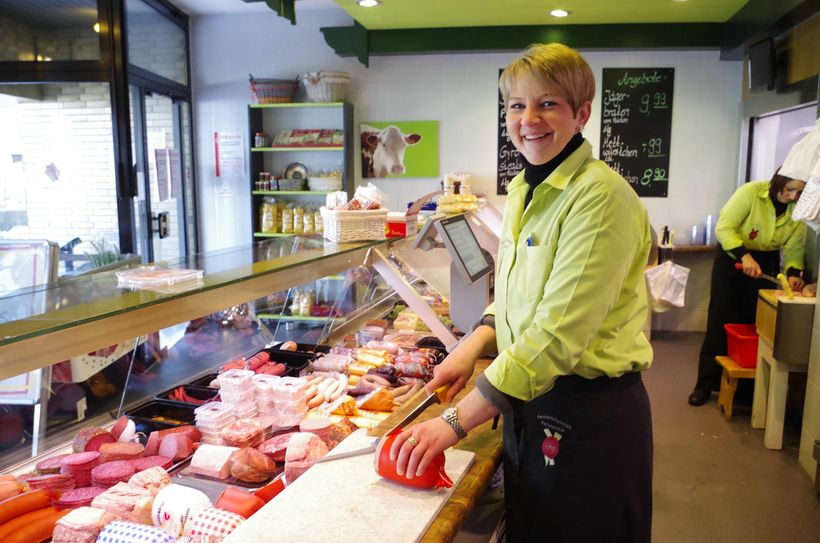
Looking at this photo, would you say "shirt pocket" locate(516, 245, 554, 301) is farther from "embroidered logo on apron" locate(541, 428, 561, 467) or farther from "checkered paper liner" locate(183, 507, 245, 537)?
"checkered paper liner" locate(183, 507, 245, 537)

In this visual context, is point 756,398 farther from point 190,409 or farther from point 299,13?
point 299,13

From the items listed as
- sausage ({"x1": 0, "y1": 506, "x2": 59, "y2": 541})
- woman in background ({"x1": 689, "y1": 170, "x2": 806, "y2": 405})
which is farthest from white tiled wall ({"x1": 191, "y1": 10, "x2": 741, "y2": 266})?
sausage ({"x1": 0, "y1": 506, "x2": 59, "y2": 541})

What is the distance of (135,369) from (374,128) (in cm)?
532

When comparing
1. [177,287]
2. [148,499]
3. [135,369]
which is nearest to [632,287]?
[177,287]

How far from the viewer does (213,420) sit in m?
1.80

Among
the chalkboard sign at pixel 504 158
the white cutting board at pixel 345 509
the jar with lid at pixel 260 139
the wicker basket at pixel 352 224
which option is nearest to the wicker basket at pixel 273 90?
the jar with lid at pixel 260 139

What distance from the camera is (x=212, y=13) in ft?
23.4

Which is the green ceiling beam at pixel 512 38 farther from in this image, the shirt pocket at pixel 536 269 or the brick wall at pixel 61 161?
the shirt pocket at pixel 536 269

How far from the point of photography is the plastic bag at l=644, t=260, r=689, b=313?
20.6 ft

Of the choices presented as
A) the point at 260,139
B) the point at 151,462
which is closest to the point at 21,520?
the point at 151,462

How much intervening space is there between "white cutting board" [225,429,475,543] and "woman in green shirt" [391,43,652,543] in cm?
7

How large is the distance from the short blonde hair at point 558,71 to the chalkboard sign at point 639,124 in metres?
5.61

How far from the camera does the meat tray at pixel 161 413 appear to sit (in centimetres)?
187

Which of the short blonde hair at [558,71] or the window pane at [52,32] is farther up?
the window pane at [52,32]
